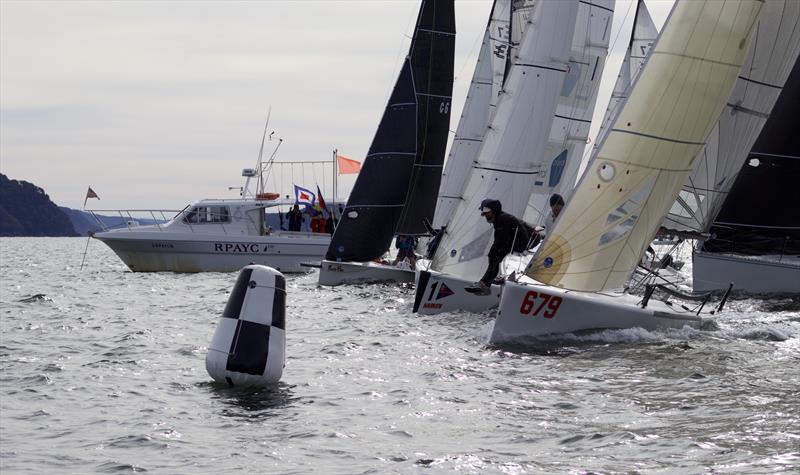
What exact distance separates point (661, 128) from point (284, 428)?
759 cm

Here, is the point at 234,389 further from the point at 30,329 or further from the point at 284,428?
the point at 30,329

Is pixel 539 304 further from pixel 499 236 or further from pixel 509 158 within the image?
pixel 509 158

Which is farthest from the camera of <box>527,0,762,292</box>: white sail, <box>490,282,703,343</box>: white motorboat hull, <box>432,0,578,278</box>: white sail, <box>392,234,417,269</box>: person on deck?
<box>392,234,417,269</box>: person on deck

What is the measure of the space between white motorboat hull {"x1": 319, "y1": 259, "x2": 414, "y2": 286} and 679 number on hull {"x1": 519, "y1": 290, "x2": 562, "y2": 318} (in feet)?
36.2

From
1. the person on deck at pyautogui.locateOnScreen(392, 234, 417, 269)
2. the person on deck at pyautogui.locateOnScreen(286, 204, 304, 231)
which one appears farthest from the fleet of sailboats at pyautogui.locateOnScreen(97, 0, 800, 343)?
the person on deck at pyautogui.locateOnScreen(286, 204, 304, 231)

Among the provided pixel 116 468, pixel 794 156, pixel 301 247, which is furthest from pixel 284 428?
pixel 301 247

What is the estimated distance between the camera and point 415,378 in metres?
12.1

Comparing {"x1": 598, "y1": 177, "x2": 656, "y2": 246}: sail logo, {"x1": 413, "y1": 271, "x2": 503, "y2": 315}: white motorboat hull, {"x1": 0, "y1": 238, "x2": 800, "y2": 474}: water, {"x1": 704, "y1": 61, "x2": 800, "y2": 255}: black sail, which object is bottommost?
{"x1": 0, "y1": 238, "x2": 800, "y2": 474}: water

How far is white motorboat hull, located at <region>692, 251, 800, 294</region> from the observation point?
23578mm

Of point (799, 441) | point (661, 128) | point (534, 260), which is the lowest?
point (799, 441)

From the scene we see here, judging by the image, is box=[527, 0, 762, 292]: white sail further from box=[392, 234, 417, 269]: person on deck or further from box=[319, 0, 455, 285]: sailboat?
box=[392, 234, 417, 269]: person on deck

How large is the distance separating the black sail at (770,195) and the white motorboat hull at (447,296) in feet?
28.1

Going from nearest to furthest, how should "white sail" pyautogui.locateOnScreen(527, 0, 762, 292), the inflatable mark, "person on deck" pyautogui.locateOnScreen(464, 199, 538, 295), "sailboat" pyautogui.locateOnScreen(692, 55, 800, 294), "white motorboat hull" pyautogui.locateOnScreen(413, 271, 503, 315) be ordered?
the inflatable mark → "white sail" pyautogui.locateOnScreen(527, 0, 762, 292) → "person on deck" pyautogui.locateOnScreen(464, 199, 538, 295) → "white motorboat hull" pyautogui.locateOnScreen(413, 271, 503, 315) → "sailboat" pyautogui.locateOnScreen(692, 55, 800, 294)

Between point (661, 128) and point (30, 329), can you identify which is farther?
point (30, 329)
